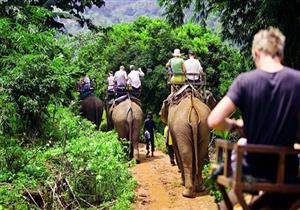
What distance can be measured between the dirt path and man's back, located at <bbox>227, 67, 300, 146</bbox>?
7.52 metres

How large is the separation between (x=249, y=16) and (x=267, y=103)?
31.0 feet

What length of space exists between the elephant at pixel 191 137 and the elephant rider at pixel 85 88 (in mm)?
9728

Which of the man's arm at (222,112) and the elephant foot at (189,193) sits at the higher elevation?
the man's arm at (222,112)

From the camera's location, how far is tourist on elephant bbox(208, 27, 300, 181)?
4.49 m

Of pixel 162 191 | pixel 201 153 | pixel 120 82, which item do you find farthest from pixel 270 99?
pixel 120 82

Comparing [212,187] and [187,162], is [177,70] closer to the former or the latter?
[187,162]

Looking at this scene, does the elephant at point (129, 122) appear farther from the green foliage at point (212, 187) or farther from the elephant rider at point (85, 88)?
the green foliage at point (212, 187)

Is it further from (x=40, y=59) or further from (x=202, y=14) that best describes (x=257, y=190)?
(x=202, y=14)

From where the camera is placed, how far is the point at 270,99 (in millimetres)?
4492

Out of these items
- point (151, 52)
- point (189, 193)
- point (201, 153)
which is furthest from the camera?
point (151, 52)

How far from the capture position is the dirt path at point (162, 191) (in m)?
12.4

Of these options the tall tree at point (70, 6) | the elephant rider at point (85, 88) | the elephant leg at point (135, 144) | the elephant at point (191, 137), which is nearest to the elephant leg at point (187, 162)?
the elephant at point (191, 137)

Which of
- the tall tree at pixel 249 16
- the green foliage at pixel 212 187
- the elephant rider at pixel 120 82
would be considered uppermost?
the tall tree at pixel 249 16

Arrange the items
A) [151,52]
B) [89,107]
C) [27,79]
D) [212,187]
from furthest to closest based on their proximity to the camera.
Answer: [151,52]
[89,107]
[212,187]
[27,79]
